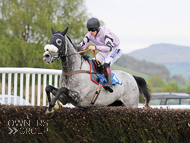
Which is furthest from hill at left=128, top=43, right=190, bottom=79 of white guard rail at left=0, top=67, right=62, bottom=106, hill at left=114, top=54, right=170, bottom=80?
white guard rail at left=0, top=67, right=62, bottom=106

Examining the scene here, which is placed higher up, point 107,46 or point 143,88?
point 107,46

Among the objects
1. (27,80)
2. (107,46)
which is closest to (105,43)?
(107,46)

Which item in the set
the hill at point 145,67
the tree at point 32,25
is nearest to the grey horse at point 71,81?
the tree at point 32,25

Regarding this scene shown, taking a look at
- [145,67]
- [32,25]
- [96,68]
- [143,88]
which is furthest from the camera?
[145,67]

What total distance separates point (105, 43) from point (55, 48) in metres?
1.01

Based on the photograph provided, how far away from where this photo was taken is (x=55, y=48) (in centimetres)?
430

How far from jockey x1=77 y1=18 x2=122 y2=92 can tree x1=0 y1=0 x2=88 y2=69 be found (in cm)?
1418

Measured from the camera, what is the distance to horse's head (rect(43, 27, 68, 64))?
4.22 m

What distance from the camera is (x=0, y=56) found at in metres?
19.1

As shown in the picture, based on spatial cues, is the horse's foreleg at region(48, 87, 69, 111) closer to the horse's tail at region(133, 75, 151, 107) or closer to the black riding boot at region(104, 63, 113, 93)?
the black riding boot at region(104, 63, 113, 93)

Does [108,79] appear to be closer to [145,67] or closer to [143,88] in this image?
[143,88]

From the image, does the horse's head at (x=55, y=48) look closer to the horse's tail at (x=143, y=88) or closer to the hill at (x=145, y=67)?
the horse's tail at (x=143, y=88)

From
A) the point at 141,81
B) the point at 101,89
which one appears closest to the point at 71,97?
the point at 101,89

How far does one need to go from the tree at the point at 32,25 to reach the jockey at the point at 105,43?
14.2 metres
